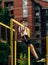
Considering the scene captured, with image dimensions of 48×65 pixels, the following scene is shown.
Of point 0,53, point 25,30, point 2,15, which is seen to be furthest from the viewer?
point 2,15

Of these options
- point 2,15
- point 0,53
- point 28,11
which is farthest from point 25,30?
point 28,11

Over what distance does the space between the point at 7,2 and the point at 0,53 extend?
22.1 m

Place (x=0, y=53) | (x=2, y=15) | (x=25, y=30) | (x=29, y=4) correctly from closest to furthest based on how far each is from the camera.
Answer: (x=25, y=30) < (x=0, y=53) < (x=2, y=15) < (x=29, y=4)

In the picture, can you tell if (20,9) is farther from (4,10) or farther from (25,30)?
(25,30)

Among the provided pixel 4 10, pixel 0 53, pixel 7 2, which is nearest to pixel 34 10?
pixel 7 2

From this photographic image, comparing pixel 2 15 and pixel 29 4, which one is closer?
pixel 2 15

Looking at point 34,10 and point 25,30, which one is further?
point 34,10

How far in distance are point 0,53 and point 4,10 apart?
12.7 m

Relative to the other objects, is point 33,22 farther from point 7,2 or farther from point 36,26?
point 7,2

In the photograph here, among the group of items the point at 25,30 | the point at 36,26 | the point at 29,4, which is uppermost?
the point at 25,30

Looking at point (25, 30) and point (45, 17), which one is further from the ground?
point (25, 30)

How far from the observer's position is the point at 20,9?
51.7m

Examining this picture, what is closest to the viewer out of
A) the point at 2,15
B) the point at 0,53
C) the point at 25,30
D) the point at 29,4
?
the point at 25,30

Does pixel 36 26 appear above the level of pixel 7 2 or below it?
below
